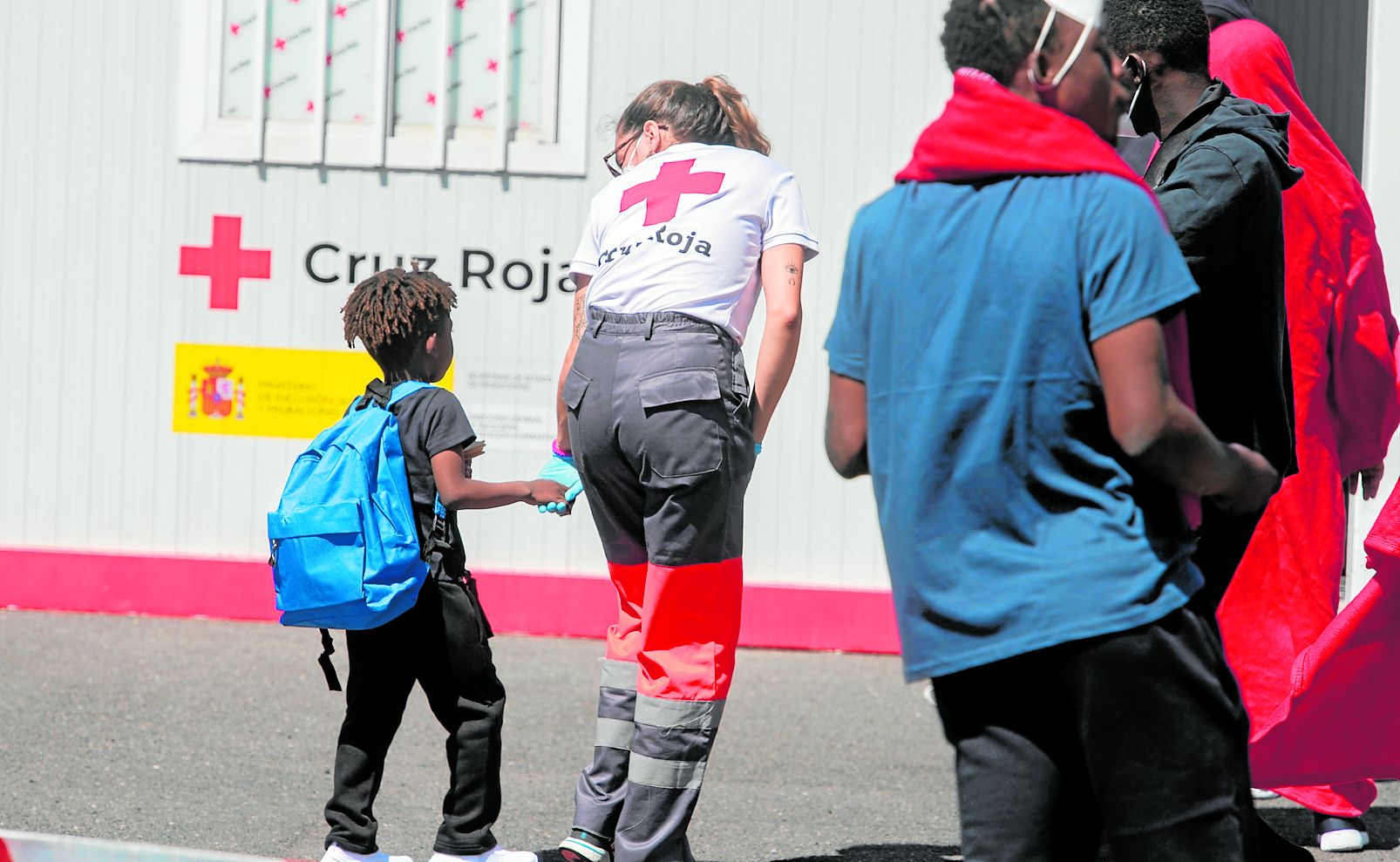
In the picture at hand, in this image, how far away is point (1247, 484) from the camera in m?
2.03

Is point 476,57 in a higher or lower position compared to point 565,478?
higher

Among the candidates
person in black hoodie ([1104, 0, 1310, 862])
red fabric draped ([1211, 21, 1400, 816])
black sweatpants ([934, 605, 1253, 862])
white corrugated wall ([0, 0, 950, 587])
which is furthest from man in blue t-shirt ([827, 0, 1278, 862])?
white corrugated wall ([0, 0, 950, 587])

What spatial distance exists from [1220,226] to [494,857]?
6.54ft

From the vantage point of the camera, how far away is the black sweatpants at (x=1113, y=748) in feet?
6.47

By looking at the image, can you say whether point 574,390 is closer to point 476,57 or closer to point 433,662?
point 433,662

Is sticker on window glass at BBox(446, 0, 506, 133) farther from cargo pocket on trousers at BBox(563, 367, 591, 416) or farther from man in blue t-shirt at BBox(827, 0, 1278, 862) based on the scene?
man in blue t-shirt at BBox(827, 0, 1278, 862)

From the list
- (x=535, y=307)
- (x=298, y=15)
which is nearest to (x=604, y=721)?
(x=535, y=307)

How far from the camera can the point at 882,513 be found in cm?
212

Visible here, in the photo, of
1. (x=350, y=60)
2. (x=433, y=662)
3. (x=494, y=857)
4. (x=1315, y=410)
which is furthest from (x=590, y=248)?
(x=350, y=60)

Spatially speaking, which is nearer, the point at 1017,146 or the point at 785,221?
the point at 1017,146

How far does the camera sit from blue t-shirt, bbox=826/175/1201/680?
1.94 meters

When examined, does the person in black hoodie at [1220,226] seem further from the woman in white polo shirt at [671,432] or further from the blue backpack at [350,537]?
the blue backpack at [350,537]

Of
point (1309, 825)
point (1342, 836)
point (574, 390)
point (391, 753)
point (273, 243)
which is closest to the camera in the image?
point (574, 390)

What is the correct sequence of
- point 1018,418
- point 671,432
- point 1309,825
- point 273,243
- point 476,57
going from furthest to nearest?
point 273,243
point 476,57
point 1309,825
point 671,432
point 1018,418
